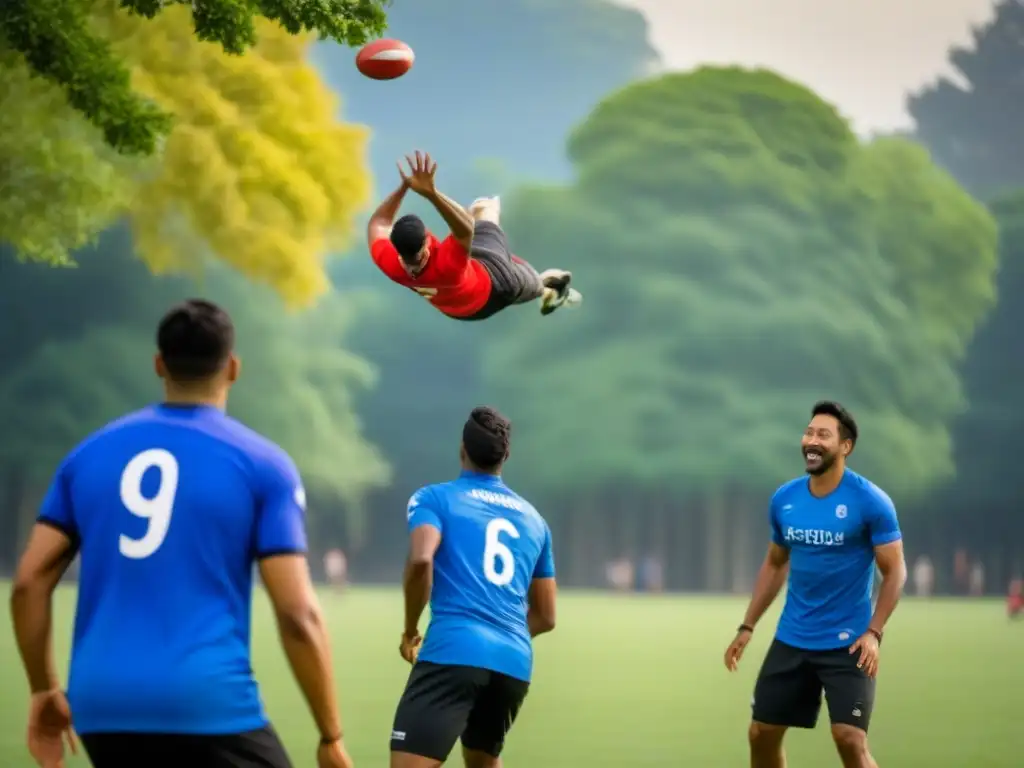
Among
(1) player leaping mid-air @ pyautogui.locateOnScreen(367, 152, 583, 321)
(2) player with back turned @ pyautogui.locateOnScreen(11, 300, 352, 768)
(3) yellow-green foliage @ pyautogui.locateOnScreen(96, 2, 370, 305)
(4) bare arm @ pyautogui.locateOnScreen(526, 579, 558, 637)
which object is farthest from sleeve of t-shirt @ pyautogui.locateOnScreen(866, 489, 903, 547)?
(3) yellow-green foliage @ pyautogui.locateOnScreen(96, 2, 370, 305)

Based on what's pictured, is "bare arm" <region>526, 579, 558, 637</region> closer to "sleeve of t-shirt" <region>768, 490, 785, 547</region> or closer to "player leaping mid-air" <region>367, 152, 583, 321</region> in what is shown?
"sleeve of t-shirt" <region>768, 490, 785, 547</region>

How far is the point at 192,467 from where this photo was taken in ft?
14.8

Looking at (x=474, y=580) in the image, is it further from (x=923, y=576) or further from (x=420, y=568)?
(x=923, y=576)

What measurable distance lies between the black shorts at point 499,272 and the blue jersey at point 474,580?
389 cm

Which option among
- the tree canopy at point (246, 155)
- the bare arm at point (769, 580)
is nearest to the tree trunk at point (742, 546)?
the tree canopy at point (246, 155)

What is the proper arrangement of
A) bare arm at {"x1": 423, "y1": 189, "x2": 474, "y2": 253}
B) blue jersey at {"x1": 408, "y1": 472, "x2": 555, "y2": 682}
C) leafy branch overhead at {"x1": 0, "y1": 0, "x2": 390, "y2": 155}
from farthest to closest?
1. leafy branch overhead at {"x1": 0, "y1": 0, "x2": 390, "y2": 155}
2. bare arm at {"x1": 423, "y1": 189, "x2": 474, "y2": 253}
3. blue jersey at {"x1": 408, "y1": 472, "x2": 555, "y2": 682}

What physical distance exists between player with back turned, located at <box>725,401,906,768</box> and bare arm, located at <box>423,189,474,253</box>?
257 cm

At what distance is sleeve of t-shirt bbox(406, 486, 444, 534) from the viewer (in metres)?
7.11

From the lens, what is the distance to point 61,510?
15.3 ft

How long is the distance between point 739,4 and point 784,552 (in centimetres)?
6119

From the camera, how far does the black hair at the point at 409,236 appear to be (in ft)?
33.6

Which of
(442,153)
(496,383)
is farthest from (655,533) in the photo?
(442,153)

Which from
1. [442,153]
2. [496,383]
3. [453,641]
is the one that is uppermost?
[442,153]

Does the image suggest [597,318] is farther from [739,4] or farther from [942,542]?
[739,4]
